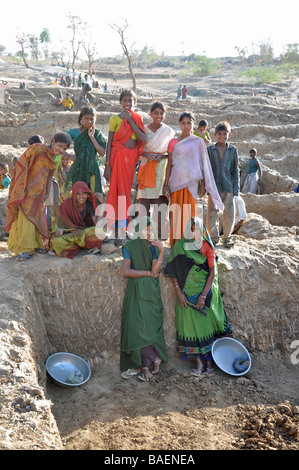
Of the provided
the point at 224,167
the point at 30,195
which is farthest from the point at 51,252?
the point at 224,167

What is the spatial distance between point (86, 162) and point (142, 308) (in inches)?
74.0

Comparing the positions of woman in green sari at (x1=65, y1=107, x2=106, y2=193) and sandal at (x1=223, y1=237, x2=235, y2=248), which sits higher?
woman in green sari at (x1=65, y1=107, x2=106, y2=193)

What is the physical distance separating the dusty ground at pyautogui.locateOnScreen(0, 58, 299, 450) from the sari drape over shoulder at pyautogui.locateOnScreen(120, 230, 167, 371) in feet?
0.95

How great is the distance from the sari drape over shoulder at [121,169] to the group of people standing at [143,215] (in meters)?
0.01

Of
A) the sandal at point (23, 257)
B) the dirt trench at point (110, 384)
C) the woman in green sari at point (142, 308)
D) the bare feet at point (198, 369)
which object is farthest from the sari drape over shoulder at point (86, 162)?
the bare feet at point (198, 369)

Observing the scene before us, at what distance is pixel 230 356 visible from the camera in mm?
4707

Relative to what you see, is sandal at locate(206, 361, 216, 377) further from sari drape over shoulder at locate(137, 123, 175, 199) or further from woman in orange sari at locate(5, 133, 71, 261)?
woman in orange sari at locate(5, 133, 71, 261)

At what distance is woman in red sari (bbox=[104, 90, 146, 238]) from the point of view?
475 centimetres

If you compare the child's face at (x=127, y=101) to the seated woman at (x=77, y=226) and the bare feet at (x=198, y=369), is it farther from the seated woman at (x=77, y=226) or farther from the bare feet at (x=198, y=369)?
the bare feet at (x=198, y=369)

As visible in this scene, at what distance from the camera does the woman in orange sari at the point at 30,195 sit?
451 centimetres

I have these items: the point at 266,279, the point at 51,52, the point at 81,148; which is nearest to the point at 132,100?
the point at 81,148

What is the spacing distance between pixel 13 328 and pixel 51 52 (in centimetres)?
6231

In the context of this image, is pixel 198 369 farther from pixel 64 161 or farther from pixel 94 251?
pixel 64 161

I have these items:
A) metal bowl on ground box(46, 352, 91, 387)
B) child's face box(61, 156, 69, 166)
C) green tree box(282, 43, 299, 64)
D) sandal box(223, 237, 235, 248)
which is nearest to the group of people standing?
metal bowl on ground box(46, 352, 91, 387)
